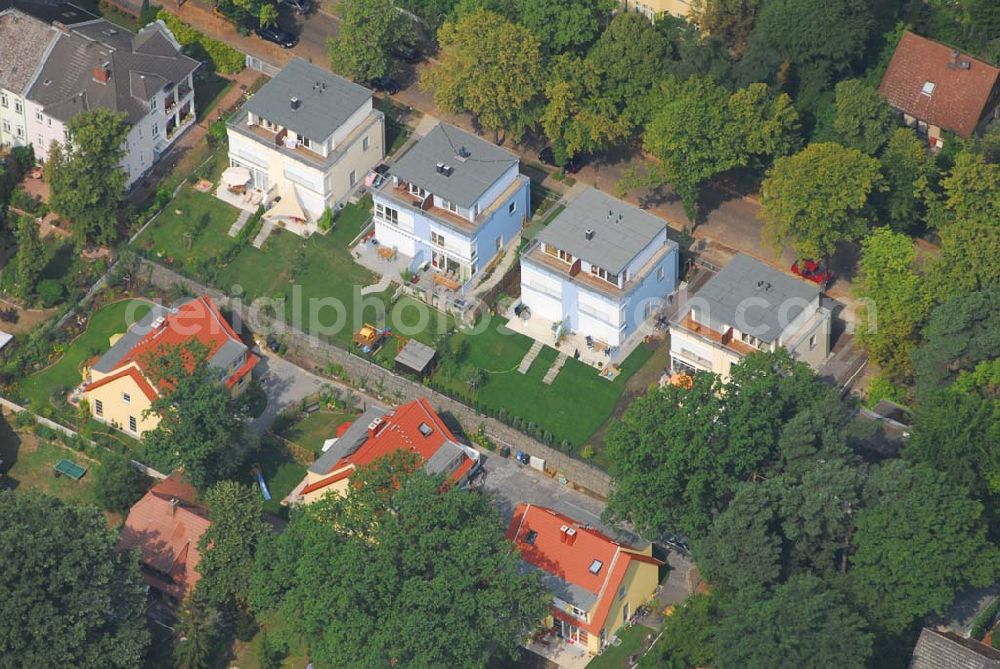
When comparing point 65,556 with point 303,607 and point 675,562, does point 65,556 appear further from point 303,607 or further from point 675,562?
point 675,562

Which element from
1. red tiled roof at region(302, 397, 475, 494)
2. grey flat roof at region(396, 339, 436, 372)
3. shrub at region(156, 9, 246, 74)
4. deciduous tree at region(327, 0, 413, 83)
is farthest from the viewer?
shrub at region(156, 9, 246, 74)

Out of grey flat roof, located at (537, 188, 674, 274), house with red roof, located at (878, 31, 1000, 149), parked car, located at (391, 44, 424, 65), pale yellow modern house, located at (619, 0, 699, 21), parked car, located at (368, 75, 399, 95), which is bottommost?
parked car, located at (368, 75, 399, 95)

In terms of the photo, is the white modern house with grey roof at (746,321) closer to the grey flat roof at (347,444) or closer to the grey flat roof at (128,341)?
the grey flat roof at (347,444)

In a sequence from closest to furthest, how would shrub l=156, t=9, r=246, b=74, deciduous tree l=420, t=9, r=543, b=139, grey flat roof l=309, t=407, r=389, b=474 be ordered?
grey flat roof l=309, t=407, r=389, b=474
deciduous tree l=420, t=9, r=543, b=139
shrub l=156, t=9, r=246, b=74

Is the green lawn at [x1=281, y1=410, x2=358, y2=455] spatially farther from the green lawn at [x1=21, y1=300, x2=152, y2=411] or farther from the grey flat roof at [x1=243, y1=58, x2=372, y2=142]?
the grey flat roof at [x1=243, y1=58, x2=372, y2=142]

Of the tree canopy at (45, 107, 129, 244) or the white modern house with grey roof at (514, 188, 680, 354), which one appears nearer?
the white modern house with grey roof at (514, 188, 680, 354)

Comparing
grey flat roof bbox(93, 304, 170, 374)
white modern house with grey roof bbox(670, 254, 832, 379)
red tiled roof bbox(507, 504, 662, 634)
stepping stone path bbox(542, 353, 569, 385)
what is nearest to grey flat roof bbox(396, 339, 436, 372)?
stepping stone path bbox(542, 353, 569, 385)

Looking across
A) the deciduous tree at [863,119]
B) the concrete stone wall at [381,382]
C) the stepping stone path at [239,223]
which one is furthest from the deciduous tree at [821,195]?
the stepping stone path at [239,223]

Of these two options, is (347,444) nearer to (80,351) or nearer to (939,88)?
(80,351)
